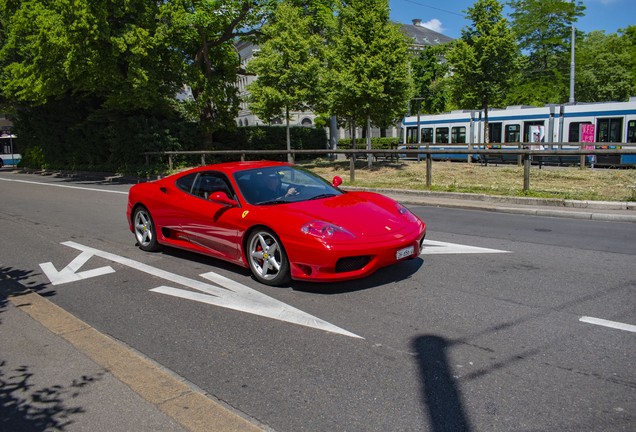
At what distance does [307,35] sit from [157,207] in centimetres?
2276

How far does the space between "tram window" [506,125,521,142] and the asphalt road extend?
23148 millimetres

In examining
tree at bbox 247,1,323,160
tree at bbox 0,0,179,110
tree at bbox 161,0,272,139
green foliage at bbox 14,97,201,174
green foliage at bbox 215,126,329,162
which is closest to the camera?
tree at bbox 0,0,179,110

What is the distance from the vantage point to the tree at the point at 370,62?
22.2m

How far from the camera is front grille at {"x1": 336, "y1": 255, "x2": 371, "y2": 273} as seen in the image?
4969 mm

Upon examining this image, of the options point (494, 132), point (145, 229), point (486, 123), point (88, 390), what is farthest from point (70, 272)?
point (494, 132)

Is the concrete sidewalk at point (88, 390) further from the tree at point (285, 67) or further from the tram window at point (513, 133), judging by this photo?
the tram window at point (513, 133)

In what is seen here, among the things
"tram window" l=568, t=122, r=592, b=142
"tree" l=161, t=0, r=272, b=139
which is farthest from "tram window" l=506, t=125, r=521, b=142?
"tree" l=161, t=0, r=272, b=139

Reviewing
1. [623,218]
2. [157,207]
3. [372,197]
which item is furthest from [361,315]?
[623,218]

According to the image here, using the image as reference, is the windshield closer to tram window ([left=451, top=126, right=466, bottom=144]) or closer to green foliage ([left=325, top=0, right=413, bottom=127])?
green foliage ([left=325, top=0, right=413, bottom=127])

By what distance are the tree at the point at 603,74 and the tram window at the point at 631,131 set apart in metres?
20.8

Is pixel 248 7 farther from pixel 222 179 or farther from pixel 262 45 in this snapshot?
pixel 222 179

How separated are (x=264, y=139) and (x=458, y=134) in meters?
13.0

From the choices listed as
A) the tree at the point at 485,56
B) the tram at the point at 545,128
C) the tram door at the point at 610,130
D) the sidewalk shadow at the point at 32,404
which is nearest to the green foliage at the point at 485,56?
the tree at the point at 485,56

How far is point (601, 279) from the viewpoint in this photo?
5.36 m
